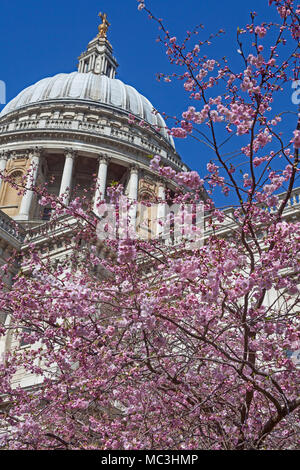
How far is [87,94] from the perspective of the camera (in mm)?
47844

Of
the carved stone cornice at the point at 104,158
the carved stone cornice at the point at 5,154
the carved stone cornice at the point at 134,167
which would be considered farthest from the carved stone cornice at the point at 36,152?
the carved stone cornice at the point at 134,167

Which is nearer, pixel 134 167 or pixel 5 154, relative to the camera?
pixel 5 154

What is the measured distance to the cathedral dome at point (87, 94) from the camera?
47.4 m

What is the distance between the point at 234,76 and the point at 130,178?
99.8ft

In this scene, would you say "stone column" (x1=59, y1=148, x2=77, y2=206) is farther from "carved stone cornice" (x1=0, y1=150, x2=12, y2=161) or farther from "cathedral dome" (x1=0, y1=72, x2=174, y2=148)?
"cathedral dome" (x1=0, y1=72, x2=174, y2=148)

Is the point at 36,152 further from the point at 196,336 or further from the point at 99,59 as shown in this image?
the point at 196,336

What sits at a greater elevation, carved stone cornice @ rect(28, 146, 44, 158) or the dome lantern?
the dome lantern

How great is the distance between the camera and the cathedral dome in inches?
1868

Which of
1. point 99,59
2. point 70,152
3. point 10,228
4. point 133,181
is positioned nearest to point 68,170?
point 70,152

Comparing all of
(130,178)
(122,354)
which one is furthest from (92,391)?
(130,178)

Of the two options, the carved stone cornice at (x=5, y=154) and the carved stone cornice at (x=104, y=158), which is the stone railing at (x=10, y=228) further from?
the carved stone cornice at (x=5, y=154)

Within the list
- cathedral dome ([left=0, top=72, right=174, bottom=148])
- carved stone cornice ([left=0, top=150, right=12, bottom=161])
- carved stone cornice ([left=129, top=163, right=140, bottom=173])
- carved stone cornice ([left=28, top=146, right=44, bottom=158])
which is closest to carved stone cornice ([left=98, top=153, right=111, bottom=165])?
carved stone cornice ([left=129, top=163, right=140, bottom=173])
